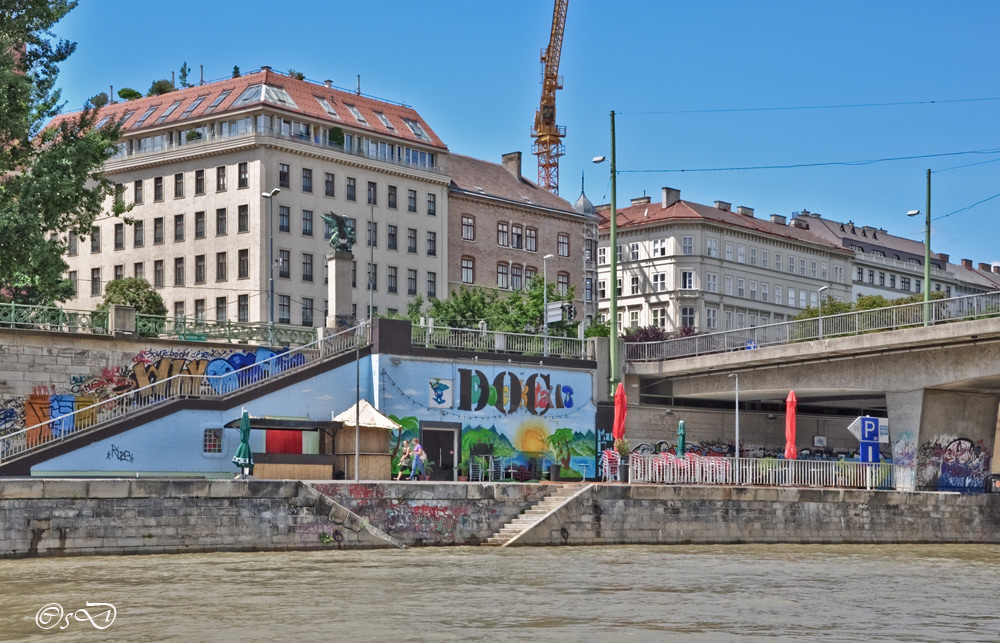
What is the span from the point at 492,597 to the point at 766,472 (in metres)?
21.7

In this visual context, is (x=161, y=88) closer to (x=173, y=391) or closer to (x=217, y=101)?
(x=217, y=101)

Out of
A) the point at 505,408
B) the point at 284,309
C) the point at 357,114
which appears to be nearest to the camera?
the point at 505,408

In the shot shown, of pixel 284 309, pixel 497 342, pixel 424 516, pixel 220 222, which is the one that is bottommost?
pixel 424 516

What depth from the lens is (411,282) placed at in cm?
9206

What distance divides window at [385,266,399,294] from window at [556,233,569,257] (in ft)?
49.6

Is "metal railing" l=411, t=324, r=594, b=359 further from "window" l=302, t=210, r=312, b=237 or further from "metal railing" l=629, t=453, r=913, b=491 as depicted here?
"window" l=302, t=210, r=312, b=237

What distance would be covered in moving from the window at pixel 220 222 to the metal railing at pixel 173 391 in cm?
3560

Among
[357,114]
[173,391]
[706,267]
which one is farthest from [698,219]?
[173,391]

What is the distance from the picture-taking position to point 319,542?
119 feet

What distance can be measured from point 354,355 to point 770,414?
22.5 m

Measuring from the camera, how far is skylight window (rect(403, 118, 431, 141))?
312 ft

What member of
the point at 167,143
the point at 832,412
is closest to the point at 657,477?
the point at 832,412

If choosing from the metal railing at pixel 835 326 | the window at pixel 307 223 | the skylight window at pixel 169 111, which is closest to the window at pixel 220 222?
the window at pixel 307 223

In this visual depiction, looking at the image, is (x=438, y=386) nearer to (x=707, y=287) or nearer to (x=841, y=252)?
(x=707, y=287)
